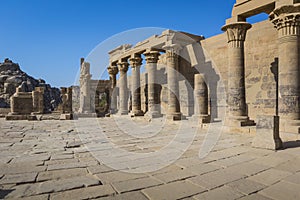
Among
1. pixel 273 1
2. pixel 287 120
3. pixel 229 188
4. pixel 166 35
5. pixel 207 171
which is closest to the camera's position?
pixel 229 188

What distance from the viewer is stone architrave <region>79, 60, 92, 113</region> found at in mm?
23547

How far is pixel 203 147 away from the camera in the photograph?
5922 mm

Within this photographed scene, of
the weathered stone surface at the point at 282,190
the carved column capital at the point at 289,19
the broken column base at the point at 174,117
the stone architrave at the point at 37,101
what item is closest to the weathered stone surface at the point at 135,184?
the weathered stone surface at the point at 282,190

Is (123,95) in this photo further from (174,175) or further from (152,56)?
(174,175)

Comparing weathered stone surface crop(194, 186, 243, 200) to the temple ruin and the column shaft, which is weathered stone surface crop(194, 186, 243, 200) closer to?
the temple ruin

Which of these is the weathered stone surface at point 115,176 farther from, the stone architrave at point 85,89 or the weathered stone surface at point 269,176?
the stone architrave at point 85,89

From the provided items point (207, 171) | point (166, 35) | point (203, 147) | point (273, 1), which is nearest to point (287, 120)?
point (203, 147)

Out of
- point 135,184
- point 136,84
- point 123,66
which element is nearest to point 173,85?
point 136,84

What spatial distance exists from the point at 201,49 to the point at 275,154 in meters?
12.2

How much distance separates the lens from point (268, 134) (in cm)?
567

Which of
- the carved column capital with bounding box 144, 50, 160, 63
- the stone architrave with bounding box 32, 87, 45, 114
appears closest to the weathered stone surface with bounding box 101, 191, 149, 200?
the carved column capital with bounding box 144, 50, 160, 63

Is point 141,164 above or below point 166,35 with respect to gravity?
below

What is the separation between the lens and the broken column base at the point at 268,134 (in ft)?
18.2

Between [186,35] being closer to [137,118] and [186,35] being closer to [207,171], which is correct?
[137,118]
